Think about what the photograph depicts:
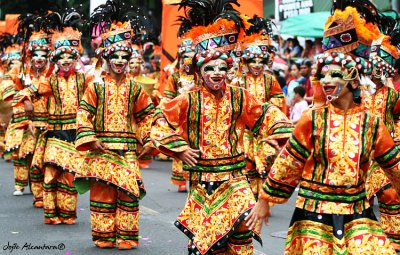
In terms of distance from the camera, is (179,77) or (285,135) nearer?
(285,135)

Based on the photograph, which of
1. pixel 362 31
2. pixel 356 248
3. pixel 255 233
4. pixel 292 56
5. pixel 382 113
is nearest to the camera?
pixel 356 248

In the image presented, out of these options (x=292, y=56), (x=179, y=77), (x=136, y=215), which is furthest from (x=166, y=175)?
(x=136, y=215)

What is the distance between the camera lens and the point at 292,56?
62.8ft

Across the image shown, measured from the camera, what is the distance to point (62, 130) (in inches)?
426

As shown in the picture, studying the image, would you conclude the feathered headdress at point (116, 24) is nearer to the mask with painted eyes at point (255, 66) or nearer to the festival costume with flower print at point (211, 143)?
the mask with painted eyes at point (255, 66)

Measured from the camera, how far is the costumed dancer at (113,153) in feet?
29.7

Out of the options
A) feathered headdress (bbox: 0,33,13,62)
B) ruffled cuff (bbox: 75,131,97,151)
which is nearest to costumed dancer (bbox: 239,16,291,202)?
ruffled cuff (bbox: 75,131,97,151)

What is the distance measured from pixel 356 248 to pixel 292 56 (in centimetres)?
1359

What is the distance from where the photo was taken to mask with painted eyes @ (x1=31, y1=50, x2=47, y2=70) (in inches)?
469

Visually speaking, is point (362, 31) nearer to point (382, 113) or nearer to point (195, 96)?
point (195, 96)

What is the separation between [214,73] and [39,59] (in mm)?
5110

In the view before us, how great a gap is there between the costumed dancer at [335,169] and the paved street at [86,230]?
293 centimetres

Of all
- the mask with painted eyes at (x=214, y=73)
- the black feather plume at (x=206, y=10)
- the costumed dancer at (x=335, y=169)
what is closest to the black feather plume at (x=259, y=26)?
the black feather plume at (x=206, y=10)

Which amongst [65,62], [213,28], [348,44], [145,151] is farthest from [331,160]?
[65,62]
